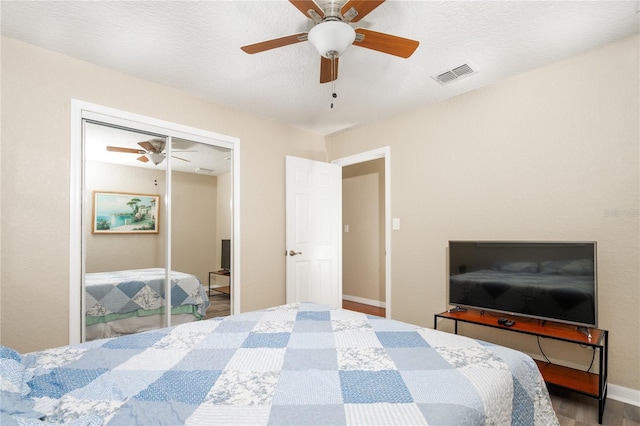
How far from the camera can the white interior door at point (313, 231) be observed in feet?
12.8

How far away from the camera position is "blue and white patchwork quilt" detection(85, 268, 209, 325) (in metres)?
2.63

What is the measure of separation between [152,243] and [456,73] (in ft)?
9.98

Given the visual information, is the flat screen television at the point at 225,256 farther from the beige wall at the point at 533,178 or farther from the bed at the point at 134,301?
the beige wall at the point at 533,178

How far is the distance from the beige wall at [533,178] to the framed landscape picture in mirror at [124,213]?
2.51 m

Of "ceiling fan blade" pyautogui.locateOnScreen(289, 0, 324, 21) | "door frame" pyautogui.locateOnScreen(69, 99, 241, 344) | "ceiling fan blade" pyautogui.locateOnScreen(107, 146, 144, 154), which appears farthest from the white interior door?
"ceiling fan blade" pyautogui.locateOnScreen(289, 0, 324, 21)

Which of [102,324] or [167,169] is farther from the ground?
[167,169]

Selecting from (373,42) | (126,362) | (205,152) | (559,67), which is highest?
(559,67)

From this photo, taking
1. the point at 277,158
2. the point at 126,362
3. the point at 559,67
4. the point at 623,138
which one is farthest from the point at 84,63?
the point at 623,138

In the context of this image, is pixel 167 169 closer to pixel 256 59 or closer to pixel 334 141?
pixel 256 59

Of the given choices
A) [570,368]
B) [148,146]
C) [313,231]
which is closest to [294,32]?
[148,146]

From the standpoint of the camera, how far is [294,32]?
2.22 metres

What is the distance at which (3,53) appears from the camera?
89.2 inches

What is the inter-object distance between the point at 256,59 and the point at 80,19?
1.14 m

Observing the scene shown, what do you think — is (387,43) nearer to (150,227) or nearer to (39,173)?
(150,227)
